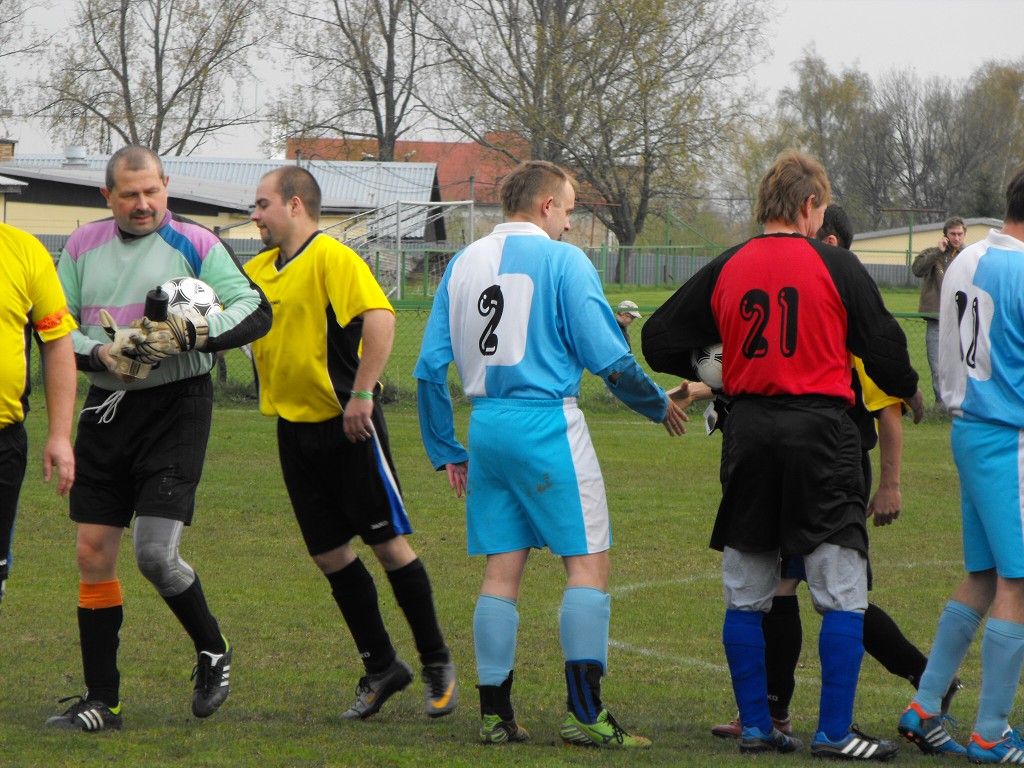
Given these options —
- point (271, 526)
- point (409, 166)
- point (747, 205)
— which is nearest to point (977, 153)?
point (747, 205)

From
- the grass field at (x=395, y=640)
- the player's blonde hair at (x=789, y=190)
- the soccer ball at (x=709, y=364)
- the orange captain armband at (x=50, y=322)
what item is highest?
the player's blonde hair at (x=789, y=190)

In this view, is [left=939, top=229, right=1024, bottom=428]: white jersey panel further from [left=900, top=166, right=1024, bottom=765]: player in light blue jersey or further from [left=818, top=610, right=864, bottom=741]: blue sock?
[left=818, top=610, right=864, bottom=741]: blue sock

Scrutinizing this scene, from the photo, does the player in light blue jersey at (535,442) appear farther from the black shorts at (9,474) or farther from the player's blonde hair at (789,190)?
the black shorts at (9,474)

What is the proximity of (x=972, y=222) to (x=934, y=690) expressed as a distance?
51776mm

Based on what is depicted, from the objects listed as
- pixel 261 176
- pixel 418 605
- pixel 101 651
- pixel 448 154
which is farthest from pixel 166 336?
pixel 448 154

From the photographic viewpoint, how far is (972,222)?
52250 mm

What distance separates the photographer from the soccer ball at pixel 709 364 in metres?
4.51

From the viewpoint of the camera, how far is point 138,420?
4.71 metres

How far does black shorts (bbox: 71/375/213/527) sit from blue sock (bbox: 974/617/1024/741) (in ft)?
9.81

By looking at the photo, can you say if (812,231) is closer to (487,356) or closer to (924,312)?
(487,356)

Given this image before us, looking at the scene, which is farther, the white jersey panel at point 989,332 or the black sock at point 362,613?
the black sock at point 362,613

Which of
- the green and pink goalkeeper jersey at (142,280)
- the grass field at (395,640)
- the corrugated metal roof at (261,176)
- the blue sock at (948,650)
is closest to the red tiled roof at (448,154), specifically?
the corrugated metal roof at (261,176)

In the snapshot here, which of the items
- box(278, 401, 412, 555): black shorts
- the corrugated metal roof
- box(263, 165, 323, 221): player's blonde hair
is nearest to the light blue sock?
box(278, 401, 412, 555): black shorts

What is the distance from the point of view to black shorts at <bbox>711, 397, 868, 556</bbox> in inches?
162
